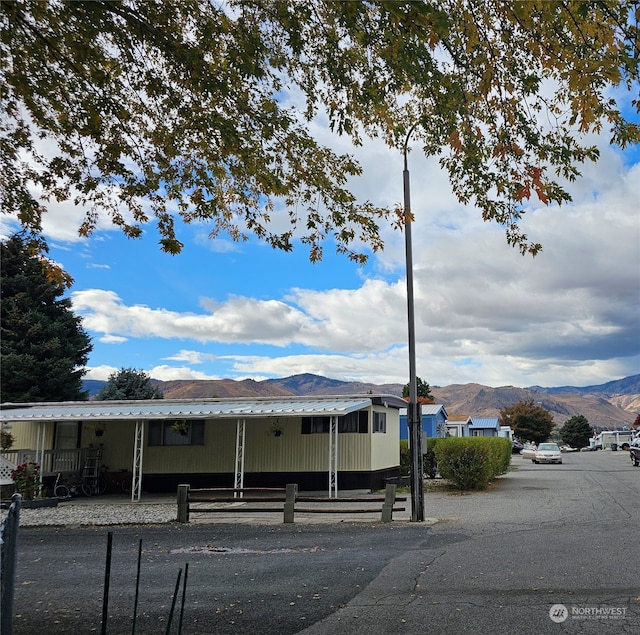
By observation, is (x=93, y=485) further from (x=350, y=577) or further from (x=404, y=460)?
(x=350, y=577)

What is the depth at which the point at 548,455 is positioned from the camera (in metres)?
42.4

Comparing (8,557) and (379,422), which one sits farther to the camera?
(379,422)

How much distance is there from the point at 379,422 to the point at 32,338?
23266 mm

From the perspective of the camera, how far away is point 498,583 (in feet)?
23.8

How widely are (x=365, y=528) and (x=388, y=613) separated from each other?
22.2 ft

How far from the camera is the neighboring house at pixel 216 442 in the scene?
20.4 meters

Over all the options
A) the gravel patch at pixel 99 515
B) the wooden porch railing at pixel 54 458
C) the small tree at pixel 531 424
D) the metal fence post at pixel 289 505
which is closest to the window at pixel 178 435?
the wooden porch railing at pixel 54 458

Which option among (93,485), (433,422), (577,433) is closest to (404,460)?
(93,485)

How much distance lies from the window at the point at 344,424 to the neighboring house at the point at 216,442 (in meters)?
0.03

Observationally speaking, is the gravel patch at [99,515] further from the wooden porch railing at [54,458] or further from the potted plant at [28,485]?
the wooden porch railing at [54,458]

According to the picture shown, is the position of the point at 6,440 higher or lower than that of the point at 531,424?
lower

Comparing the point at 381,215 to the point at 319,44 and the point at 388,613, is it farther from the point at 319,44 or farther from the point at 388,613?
the point at 388,613

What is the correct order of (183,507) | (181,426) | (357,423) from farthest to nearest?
(357,423) → (181,426) → (183,507)

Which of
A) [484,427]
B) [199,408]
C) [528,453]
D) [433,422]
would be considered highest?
[199,408]
